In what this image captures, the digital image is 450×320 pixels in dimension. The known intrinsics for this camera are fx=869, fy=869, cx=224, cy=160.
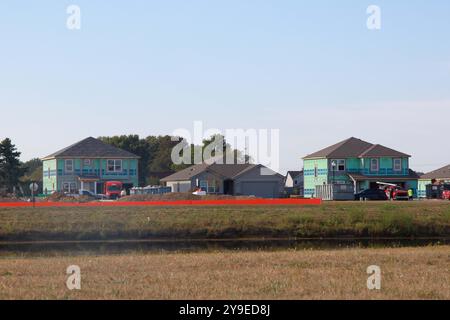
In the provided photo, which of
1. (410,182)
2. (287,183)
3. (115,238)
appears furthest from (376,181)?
(115,238)

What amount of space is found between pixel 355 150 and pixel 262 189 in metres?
11.3

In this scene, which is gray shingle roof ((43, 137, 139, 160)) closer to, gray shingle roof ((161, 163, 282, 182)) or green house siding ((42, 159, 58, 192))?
green house siding ((42, 159, 58, 192))

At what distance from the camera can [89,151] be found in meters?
96.1

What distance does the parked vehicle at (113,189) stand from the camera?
88750 mm

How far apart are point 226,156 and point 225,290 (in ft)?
335

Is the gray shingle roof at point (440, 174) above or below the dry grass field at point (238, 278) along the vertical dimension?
above

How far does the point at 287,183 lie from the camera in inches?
5379

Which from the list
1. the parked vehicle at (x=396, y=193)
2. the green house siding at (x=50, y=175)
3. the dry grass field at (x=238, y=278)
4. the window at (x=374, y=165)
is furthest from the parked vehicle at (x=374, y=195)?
the dry grass field at (x=238, y=278)

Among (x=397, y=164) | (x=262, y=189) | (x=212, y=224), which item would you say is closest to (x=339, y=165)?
(x=397, y=164)

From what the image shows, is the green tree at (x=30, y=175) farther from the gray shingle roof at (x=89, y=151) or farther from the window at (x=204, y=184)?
the window at (x=204, y=184)

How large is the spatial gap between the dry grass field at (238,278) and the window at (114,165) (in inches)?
2883

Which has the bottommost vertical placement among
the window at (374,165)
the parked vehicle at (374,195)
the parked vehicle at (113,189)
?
the parked vehicle at (374,195)

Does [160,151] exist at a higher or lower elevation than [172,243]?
higher
